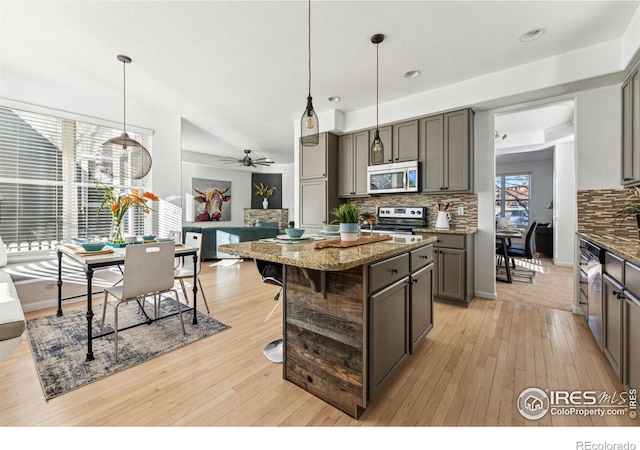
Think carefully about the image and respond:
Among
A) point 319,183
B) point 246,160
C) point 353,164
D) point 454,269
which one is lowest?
point 454,269

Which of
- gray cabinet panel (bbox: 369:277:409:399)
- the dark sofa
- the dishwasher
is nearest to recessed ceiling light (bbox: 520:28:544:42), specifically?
the dishwasher

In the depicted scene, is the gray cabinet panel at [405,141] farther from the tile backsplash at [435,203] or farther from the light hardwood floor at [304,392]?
the light hardwood floor at [304,392]

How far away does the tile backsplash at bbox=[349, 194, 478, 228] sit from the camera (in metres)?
3.63

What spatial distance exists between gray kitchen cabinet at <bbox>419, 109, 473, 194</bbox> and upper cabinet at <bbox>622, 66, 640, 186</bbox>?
Answer: 126 centimetres

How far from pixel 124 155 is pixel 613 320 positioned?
4031 millimetres

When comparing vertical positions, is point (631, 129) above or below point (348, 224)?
above

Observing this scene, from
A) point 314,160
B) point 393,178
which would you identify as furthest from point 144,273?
point 393,178

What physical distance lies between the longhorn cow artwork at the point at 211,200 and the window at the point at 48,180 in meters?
4.17

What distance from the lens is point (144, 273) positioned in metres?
2.25

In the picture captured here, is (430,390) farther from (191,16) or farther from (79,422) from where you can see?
(191,16)

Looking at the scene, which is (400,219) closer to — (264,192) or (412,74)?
(412,74)

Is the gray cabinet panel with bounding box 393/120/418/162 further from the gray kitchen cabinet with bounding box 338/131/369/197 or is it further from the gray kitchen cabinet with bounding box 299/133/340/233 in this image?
the gray kitchen cabinet with bounding box 299/133/340/233
